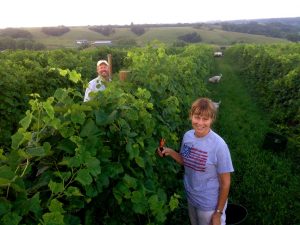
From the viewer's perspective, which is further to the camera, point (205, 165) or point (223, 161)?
point (205, 165)

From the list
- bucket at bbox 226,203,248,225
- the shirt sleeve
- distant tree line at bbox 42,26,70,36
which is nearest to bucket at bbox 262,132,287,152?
bucket at bbox 226,203,248,225

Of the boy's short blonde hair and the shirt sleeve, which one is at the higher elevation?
the boy's short blonde hair

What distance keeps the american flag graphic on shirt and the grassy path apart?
231cm

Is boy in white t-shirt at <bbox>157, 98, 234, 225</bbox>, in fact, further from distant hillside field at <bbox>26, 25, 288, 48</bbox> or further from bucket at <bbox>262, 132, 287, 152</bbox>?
distant hillside field at <bbox>26, 25, 288, 48</bbox>

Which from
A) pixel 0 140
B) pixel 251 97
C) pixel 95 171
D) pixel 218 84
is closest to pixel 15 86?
pixel 0 140

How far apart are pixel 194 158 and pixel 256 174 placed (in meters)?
3.85

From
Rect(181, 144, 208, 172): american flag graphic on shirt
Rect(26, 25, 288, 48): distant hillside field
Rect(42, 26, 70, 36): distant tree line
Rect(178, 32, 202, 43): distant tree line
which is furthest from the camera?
Rect(178, 32, 202, 43): distant tree line

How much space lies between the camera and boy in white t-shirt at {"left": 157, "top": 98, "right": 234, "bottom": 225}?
11.6 ft

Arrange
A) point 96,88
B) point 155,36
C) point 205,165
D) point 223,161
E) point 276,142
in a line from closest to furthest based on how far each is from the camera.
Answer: point 223,161 < point 205,165 < point 96,88 < point 276,142 < point 155,36

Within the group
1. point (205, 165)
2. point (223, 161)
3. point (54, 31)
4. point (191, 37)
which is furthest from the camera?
point (191, 37)

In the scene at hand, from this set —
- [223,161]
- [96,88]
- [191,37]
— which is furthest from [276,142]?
[191,37]

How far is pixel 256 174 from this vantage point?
7.13 meters

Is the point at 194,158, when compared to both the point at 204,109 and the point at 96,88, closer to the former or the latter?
the point at 204,109

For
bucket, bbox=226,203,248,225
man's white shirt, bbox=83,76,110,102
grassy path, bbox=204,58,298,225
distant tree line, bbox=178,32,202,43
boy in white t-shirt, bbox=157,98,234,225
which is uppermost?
man's white shirt, bbox=83,76,110,102
